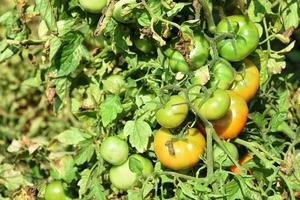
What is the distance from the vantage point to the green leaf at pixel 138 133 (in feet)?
4.77

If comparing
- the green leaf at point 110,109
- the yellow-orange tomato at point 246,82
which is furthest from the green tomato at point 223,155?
the green leaf at point 110,109

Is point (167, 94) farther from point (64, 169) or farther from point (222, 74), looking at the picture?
point (64, 169)

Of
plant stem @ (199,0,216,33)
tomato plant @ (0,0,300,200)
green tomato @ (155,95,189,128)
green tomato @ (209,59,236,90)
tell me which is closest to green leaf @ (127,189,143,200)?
tomato plant @ (0,0,300,200)

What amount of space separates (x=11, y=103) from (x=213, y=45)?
1506 mm

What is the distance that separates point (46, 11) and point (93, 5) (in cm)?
13

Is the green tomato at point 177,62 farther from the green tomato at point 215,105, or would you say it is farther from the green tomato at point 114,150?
the green tomato at point 114,150

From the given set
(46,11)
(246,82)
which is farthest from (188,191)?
(46,11)

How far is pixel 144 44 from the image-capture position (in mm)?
1510

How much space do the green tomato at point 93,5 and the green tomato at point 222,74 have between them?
0.29 m

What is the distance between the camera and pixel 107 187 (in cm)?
177

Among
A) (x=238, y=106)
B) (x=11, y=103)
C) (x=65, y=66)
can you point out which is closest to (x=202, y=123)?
(x=238, y=106)

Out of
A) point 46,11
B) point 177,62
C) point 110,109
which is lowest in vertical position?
point 110,109

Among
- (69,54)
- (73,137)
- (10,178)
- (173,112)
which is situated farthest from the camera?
(10,178)

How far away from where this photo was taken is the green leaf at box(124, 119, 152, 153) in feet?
4.77
